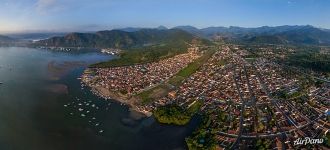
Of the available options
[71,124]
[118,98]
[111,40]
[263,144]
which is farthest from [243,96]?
[111,40]

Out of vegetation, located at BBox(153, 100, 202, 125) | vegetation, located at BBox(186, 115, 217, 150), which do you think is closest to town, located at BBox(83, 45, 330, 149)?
vegetation, located at BBox(186, 115, 217, 150)

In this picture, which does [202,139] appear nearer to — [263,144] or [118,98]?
[263,144]

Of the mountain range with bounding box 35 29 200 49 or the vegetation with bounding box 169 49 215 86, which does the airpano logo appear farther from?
the mountain range with bounding box 35 29 200 49

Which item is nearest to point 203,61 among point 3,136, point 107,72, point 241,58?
point 241,58

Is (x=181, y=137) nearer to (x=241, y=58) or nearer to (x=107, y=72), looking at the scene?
(x=107, y=72)

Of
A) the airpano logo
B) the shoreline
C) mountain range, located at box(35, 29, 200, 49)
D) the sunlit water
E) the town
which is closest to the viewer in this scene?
the sunlit water
